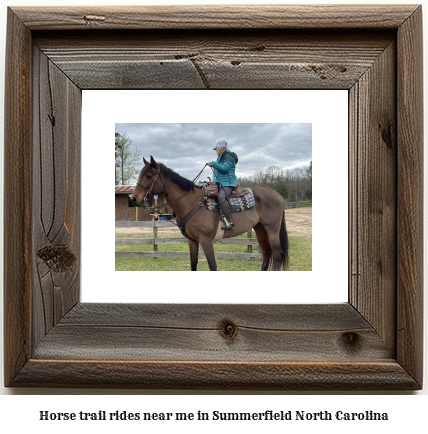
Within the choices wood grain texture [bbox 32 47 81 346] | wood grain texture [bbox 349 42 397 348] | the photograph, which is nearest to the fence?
the photograph

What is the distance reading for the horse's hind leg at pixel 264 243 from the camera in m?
0.76

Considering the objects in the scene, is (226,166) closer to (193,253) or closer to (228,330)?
(193,253)

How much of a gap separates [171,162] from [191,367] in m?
0.38

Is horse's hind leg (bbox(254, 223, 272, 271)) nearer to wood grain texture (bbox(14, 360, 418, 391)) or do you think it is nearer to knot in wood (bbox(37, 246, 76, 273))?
wood grain texture (bbox(14, 360, 418, 391))

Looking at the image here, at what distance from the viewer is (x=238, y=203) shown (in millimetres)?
788

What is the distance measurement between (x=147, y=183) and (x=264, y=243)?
0.25m

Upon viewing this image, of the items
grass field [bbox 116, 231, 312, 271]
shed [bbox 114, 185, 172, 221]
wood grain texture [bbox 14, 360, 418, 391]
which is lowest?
wood grain texture [bbox 14, 360, 418, 391]

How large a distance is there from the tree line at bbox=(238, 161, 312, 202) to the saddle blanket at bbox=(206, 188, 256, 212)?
24mm

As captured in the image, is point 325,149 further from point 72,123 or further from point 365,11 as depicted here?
point 72,123

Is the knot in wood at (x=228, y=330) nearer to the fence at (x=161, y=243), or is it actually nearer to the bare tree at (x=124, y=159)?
the fence at (x=161, y=243)

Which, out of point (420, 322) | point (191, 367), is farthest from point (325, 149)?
point (191, 367)

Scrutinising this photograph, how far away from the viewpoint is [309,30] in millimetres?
723

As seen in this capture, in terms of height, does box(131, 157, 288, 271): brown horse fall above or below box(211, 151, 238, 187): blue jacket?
below

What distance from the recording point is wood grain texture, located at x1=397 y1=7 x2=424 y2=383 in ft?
2.35
